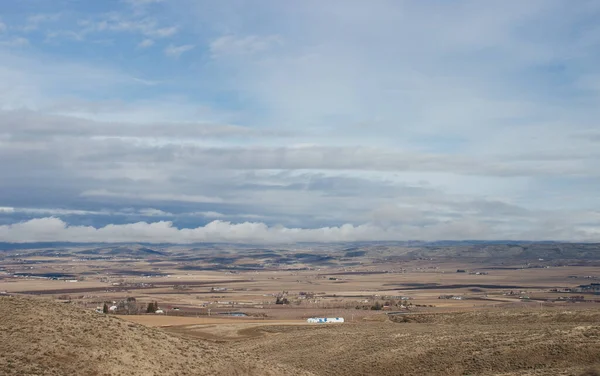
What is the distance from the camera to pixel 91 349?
4719 centimetres

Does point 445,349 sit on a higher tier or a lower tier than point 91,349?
lower

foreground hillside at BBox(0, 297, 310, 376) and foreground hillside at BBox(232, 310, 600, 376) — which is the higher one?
foreground hillside at BBox(0, 297, 310, 376)

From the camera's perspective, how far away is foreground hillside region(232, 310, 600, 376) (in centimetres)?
6191

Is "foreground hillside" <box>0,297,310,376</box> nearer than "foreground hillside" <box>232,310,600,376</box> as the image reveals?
Yes

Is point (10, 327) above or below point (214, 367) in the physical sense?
above

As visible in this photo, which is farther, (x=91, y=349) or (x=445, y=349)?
(x=445, y=349)

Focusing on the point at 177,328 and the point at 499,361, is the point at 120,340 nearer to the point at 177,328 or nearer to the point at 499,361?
the point at 499,361

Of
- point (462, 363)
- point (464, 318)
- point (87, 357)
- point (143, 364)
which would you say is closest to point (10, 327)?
point (87, 357)

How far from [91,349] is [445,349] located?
125ft

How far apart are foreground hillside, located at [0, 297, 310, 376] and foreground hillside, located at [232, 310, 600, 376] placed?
50.9ft

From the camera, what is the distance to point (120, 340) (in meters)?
50.4

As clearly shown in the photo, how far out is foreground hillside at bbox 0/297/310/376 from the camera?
144ft

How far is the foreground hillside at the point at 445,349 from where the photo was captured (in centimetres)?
6191

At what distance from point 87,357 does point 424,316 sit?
75.8 metres
